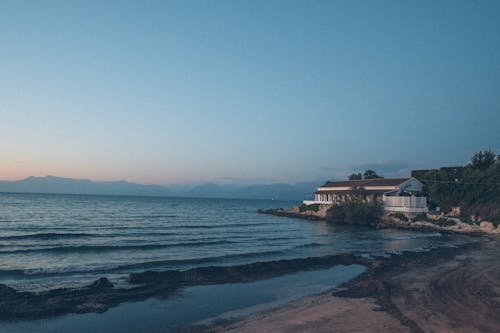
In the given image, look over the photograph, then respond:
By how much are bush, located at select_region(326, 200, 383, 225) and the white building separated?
6.95 feet

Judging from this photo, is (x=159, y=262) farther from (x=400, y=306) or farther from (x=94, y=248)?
(x=400, y=306)

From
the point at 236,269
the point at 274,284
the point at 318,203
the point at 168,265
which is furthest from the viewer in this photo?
the point at 318,203

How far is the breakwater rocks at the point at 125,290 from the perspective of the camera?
11.3 m

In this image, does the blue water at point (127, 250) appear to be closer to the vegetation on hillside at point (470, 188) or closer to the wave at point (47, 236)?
the wave at point (47, 236)

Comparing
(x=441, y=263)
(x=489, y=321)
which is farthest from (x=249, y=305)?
(x=441, y=263)

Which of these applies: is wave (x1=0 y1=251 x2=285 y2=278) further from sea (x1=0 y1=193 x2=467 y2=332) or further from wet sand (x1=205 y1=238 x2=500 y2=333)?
wet sand (x1=205 y1=238 x2=500 y2=333)

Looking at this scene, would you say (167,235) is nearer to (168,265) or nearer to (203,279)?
(168,265)

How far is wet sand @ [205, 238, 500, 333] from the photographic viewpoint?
998 centimetres

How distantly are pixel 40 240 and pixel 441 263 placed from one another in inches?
1046

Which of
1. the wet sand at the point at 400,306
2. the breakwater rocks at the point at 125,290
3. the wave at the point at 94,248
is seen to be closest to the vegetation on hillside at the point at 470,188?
the wet sand at the point at 400,306

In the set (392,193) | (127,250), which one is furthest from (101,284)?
(392,193)

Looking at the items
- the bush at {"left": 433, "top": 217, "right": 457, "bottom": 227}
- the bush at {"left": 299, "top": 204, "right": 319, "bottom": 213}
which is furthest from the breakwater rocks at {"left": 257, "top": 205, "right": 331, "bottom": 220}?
the bush at {"left": 433, "top": 217, "right": 457, "bottom": 227}

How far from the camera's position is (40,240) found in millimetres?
26922

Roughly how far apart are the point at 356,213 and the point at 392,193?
8.01 metres
